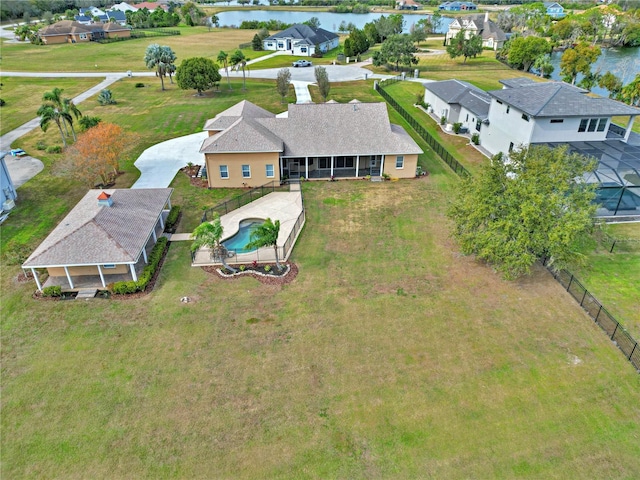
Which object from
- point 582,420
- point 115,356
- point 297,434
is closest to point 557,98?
point 582,420

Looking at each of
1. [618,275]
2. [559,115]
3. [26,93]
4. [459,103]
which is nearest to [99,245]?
[618,275]

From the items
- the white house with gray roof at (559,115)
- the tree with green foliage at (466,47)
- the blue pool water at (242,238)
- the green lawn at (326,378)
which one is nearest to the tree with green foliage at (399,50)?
the tree with green foliage at (466,47)

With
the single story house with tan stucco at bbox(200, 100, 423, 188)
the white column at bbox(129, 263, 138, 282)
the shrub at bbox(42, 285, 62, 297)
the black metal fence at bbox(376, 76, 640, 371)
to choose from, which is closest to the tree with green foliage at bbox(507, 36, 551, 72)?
the single story house with tan stucco at bbox(200, 100, 423, 188)

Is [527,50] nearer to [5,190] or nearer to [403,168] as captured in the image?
[403,168]

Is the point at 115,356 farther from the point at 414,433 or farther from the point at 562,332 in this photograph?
the point at 562,332

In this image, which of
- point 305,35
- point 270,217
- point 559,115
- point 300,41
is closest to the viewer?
point 270,217

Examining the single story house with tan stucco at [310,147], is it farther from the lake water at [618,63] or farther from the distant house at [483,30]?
the distant house at [483,30]
